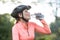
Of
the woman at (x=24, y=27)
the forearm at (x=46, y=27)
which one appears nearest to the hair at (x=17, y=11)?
the woman at (x=24, y=27)

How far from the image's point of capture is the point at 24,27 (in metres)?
3.01

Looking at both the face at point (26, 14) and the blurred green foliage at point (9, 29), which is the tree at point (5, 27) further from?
the face at point (26, 14)

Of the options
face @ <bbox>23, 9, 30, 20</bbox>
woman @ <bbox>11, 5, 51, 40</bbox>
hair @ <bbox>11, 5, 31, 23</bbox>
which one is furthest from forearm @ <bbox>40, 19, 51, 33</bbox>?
hair @ <bbox>11, 5, 31, 23</bbox>

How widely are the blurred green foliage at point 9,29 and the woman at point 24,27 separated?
0.16 ft

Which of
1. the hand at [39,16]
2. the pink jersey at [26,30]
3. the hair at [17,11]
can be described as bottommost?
the pink jersey at [26,30]

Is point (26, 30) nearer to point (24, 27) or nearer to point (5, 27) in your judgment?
point (24, 27)

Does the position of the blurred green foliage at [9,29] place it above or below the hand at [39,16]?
below

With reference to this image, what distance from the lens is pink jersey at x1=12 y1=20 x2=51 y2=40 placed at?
9.76ft

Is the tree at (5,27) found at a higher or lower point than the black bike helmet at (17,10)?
lower

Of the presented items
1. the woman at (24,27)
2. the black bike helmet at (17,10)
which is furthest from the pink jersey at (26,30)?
the black bike helmet at (17,10)

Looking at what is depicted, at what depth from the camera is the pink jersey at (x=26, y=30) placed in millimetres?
2975

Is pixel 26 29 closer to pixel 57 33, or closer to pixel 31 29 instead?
pixel 31 29

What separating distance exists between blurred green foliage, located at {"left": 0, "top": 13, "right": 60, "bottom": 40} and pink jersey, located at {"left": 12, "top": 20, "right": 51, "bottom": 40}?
50mm

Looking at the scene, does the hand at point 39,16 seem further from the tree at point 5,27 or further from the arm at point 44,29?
the tree at point 5,27
